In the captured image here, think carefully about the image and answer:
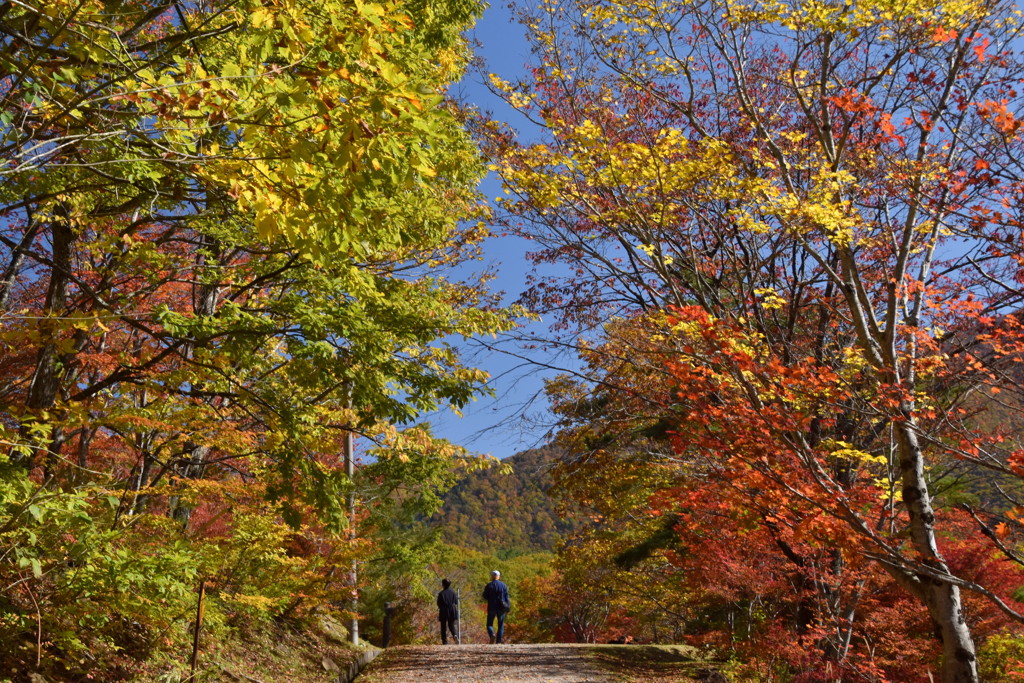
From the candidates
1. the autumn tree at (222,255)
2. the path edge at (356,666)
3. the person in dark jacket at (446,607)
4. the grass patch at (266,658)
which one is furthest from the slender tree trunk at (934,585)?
the person in dark jacket at (446,607)

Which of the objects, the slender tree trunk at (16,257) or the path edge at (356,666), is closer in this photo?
the slender tree trunk at (16,257)

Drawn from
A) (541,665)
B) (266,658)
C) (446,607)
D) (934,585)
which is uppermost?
(934,585)

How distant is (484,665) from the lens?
8.88 m

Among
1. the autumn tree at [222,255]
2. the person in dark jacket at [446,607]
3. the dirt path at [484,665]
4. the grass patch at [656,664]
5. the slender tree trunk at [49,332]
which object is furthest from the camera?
the person in dark jacket at [446,607]

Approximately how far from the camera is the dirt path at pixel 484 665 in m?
8.02

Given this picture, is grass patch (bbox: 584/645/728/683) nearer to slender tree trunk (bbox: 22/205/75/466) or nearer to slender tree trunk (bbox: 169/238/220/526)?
slender tree trunk (bbox: 169/238/220/526)

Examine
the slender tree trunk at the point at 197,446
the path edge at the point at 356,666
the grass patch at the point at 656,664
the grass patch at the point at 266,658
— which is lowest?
the grass patch at the point at 656,664

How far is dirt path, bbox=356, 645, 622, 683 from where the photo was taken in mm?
8016

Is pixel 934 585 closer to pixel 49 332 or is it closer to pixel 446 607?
pixel 49 332

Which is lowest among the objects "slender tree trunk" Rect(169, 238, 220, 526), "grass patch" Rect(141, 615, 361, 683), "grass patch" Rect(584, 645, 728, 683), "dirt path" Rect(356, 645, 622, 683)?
"grass patch" Rect(584, 645, 728, 683)

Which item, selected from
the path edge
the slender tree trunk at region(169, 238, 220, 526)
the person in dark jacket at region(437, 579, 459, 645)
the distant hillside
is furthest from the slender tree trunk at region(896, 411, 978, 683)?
the distant hillside

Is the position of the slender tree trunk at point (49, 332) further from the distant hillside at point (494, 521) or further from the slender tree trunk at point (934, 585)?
the distant hillside at point (494, 521)

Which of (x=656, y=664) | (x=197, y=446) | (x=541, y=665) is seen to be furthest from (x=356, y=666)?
(x=656, y=664)

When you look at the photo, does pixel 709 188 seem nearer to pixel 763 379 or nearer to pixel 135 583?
pixel 763 379
